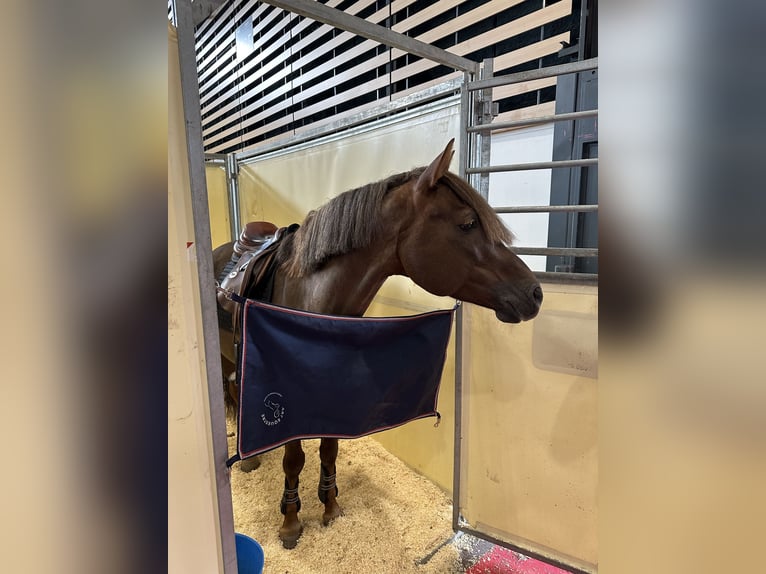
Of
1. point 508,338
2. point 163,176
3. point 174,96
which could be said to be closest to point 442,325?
point 508,338

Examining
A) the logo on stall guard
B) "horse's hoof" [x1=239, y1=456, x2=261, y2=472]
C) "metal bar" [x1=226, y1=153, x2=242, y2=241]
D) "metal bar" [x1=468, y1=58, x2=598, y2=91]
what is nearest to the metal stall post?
"metal bar" [x1=468, y1=58, x2=598, y2=91]

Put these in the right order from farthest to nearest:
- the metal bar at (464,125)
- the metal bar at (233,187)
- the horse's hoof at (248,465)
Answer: the metal bar at (233,187)
the horse's hoof at (248,465)
the metal bar at (464,125)

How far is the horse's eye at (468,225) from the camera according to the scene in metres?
1.08

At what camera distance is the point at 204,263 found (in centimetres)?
66

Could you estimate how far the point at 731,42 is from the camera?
0.63ft

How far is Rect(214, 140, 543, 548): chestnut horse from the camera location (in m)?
1.07

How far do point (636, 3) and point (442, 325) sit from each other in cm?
105

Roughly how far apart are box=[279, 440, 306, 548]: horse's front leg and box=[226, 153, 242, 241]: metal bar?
8.41ft

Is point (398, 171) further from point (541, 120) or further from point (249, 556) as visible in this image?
point (249, 556)

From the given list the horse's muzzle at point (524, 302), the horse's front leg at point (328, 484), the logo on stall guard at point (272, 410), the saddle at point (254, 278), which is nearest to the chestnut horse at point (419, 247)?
the horse's muzzle at point (524, 302)

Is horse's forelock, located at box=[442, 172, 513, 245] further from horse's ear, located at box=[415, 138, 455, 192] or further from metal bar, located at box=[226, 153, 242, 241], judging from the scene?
metal bar, located at box=[226, 153, 242, 241]

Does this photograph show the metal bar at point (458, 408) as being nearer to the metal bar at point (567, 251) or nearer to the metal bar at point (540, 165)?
the metal bar at point (567, 251)

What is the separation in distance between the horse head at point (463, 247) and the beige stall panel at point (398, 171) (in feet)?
1.38

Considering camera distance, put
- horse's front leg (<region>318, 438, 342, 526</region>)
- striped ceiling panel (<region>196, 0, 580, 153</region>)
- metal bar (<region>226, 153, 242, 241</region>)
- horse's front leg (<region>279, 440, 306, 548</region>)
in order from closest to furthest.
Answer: horse's front leg (<region>279, 440, 306, 548</region>)
horse's front leg (<region>318, 438, 342, 526</region>)
striped ceiling panel (<region>196, 0, 580, 153</region>)
metal bar (<region>226, 153, 242, 241</region>)
